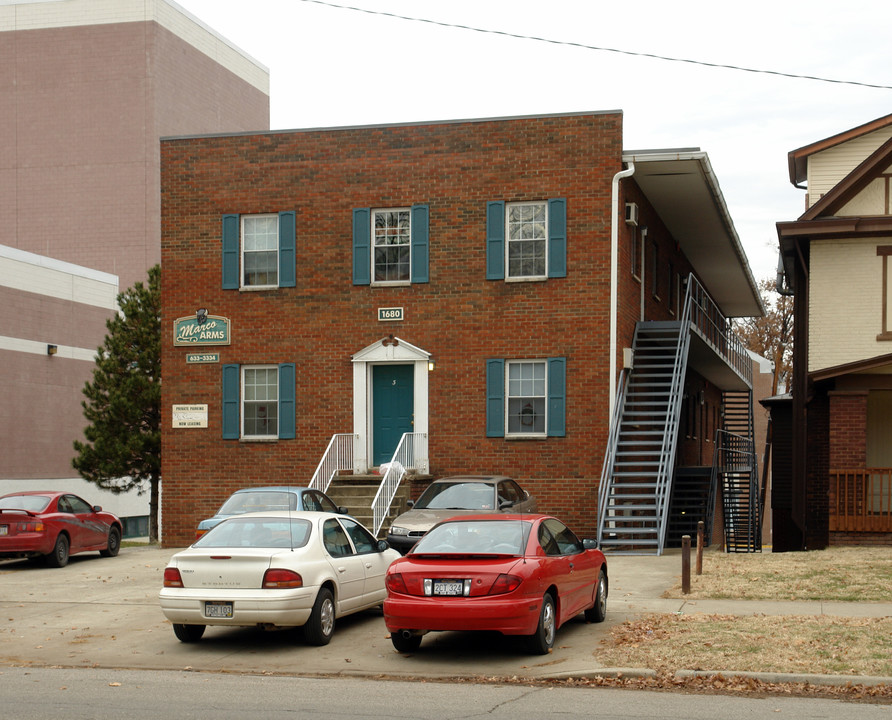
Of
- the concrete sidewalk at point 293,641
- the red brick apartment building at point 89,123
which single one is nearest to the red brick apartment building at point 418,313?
the concrete sidewalk at point 293,641

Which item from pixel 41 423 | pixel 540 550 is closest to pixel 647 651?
pixel 540 550

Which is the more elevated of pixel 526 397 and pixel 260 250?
pixel 260 250

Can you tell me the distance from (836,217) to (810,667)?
621 inches

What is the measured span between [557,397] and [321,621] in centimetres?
1208

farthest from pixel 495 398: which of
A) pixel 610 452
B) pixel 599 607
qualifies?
pixel 599 607

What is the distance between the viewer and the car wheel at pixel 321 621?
12.1 m

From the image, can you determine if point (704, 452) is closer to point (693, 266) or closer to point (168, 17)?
point (693, 266)

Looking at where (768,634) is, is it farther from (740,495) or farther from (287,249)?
(740,495)

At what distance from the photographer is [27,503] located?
21391 millimetres

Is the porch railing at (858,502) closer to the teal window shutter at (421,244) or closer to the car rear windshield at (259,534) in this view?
the teal window shutter at (421,244)

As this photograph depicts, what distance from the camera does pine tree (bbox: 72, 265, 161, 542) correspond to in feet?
93.4

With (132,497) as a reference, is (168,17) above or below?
above

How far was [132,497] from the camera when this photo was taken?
46438 millimetres

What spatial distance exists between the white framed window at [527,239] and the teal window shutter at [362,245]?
119 inches
